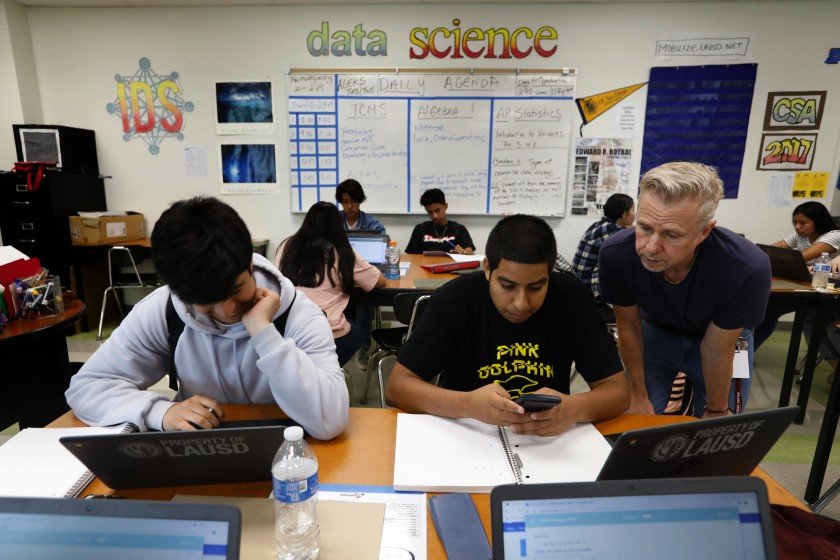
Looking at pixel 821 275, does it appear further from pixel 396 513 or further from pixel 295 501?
pixel 295 501

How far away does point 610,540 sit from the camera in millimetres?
578

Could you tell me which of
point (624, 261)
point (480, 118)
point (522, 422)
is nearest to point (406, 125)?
point (480, 118)

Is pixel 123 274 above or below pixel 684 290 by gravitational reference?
below

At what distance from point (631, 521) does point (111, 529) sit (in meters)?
0.64

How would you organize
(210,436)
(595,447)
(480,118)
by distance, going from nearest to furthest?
(210,436) → (595,447) → (480,118)

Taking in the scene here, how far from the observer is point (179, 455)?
30.6 inches

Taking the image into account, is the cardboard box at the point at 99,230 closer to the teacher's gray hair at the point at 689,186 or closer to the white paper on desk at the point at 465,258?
the white paper on desk at the point at 465,258

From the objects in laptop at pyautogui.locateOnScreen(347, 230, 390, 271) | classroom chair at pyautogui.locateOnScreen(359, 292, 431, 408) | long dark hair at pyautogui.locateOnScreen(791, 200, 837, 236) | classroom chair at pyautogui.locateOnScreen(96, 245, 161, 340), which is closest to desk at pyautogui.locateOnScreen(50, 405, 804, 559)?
classroom chair at pyautogui.locateOnScreen(359, 292, 431, 408)

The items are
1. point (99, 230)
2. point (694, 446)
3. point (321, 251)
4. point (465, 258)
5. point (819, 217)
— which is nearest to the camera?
point (694, 446)

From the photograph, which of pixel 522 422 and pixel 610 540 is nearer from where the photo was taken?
pixel 610 540

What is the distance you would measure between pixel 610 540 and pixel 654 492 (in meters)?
0.08

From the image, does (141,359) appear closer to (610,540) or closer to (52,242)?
(610,540)

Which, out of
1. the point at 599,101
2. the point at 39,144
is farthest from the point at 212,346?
the point at 39,144

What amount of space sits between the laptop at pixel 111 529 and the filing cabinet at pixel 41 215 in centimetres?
415
